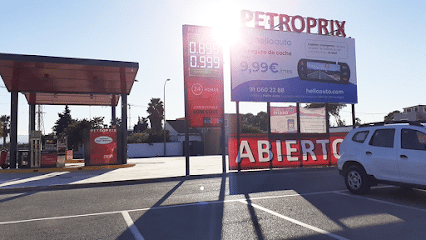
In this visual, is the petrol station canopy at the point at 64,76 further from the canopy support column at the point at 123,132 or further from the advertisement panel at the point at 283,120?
the advertisement panel at the point at 283,120

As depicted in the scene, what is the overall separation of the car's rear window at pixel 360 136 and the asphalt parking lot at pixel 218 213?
1.53 meters

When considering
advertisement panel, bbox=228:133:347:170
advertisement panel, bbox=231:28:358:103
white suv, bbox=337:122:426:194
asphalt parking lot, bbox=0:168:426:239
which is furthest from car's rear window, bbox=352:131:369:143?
advertisement panel, bbox=231:28:358:103

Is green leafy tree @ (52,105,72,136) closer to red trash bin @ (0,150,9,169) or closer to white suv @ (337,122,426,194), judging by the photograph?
red trash bin @ (0,150,9,169)

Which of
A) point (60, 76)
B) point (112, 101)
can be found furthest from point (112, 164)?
point (112, 101)

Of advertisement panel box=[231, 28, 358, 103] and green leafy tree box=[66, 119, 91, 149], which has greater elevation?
advertisement panel box=[231, 28, 358, 103]

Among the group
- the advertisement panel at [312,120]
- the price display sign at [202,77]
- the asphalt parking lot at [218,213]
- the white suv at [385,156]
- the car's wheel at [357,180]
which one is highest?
the price display sign at [202,77]

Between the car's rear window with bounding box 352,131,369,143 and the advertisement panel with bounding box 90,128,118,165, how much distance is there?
48.7ft

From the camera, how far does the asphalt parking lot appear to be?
221 inches

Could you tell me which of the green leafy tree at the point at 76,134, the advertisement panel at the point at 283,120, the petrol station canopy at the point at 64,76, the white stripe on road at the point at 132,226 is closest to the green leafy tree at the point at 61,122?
the green leafy tree at the point at 76,134

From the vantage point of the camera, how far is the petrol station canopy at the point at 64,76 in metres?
15.7

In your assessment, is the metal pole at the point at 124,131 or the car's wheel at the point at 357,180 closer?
the car's wheel at the point at 357,180

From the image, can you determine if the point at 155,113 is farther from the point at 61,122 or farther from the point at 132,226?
the point at 132,226

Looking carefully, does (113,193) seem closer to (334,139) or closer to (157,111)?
(334,139)

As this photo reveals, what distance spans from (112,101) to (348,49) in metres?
17.9
